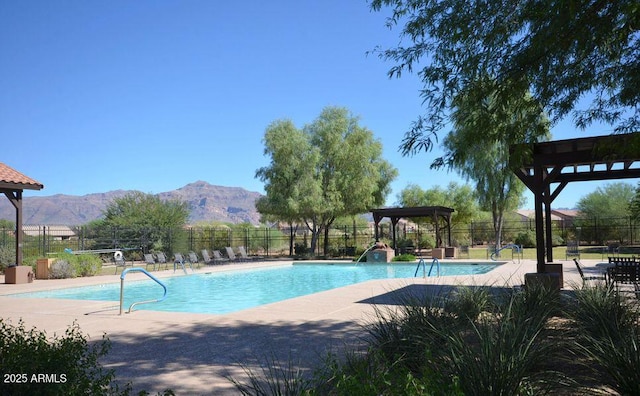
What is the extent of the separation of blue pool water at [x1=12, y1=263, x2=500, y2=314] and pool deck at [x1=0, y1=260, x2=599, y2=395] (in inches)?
95.5

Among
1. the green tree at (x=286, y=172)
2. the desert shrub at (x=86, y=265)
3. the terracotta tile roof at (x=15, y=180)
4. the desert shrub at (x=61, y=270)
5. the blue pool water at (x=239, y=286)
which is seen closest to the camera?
the blue pool water at (x=239, y=286)

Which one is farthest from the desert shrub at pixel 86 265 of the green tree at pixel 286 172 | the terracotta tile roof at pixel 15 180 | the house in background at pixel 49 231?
the green tree at pixel 286 172

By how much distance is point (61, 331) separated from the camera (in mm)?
7141

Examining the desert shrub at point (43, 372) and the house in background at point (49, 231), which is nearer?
the desert shrub at point (43, 372)

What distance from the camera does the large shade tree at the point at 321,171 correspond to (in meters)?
29.2

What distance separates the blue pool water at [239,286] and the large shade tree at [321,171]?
5.52m

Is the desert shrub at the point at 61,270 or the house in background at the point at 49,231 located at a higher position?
the house in background at the point at 49,231

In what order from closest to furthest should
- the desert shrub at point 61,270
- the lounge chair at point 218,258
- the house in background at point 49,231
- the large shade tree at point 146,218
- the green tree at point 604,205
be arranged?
the desert shrub at point 61,270, the house in background at point 49,231, the lounge chair at point 218,258, the large shade tree at point 146,218, the green tree at point 604,205

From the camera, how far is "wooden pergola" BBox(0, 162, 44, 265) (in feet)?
49.0

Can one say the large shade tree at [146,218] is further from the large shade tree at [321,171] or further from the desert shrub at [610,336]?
the desert shrub at [610,336]

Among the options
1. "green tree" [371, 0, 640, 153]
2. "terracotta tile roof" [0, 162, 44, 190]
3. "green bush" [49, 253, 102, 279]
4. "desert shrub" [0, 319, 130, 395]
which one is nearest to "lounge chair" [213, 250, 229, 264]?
"green bush" [49, 253, 102, 279]

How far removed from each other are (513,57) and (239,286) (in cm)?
1324

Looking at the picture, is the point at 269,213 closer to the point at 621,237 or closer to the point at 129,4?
the point at 129,4

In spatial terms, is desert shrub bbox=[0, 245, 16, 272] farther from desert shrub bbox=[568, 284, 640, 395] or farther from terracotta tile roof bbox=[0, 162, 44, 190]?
desert shrub bbox=[568, 284, 640, 395]
